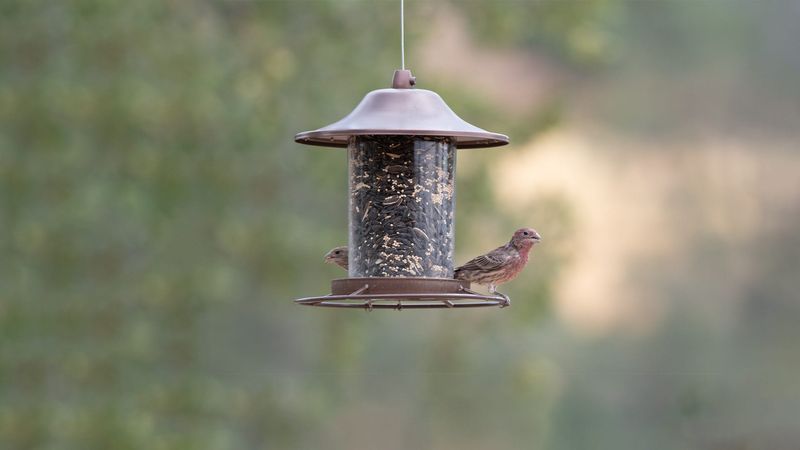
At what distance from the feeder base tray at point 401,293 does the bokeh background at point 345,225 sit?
663 cm

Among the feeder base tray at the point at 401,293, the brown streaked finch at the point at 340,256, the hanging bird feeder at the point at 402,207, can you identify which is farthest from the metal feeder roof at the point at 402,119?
the brown streaked finch at the point at 340,256

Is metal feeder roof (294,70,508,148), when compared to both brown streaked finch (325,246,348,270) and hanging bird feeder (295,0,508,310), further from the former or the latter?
brown streaked finch (325,246,348,270)

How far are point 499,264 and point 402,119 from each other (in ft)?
4.46

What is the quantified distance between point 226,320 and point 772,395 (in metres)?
7.06

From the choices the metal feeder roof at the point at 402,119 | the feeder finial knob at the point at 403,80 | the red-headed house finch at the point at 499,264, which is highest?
the feeder finial knob at the point at 403,80

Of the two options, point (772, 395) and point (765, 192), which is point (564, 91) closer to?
point (765, 192)

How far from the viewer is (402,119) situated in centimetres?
812

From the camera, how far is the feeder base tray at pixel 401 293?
8.12m

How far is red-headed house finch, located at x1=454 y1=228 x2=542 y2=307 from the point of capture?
900cm

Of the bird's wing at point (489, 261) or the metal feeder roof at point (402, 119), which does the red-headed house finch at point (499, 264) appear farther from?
the metal feeder roof at point (402, 119)

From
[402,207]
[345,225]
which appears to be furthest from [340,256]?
[345,225]

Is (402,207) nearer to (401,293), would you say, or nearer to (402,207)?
(402,207)

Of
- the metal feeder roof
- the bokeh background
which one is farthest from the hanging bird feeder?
the bokeh background

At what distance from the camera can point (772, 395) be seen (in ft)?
64.8
